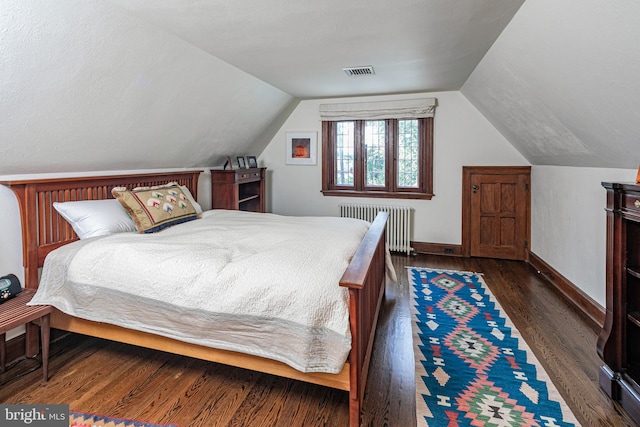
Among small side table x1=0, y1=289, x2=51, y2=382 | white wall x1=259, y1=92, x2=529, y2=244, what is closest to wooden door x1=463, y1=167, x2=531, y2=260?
white wall x1=259, y1=92, x2=529, y2=244

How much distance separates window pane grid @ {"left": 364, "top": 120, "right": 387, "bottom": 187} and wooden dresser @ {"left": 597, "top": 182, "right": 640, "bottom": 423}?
10.8 ft

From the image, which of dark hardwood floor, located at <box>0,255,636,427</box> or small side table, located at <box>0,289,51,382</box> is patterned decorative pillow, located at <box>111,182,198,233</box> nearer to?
small side table, located at <box>0,289,51,382</box>

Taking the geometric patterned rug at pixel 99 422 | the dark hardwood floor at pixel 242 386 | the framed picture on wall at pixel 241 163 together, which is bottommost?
the geometric patterned rug at pixel 99 422

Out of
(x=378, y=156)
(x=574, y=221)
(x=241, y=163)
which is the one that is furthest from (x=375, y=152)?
(x=574, y=221)

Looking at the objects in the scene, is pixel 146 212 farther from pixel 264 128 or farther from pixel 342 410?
pixel 264 128

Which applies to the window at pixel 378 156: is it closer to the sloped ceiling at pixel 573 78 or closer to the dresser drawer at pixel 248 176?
the dresser drawer at pixel 248 176

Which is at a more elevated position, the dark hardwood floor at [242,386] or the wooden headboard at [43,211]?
the wooden headboard at [43,211]

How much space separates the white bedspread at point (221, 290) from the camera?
5.69 feet

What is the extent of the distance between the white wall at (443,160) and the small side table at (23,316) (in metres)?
3.71

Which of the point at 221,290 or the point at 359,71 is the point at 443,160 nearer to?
the point at 359,71

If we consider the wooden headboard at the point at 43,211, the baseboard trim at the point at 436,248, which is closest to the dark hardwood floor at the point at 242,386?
the wooden headboard at the point at 43,211

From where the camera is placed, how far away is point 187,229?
2893 mm

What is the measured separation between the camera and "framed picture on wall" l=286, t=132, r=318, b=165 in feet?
17.5

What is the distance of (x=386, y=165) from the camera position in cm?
505
